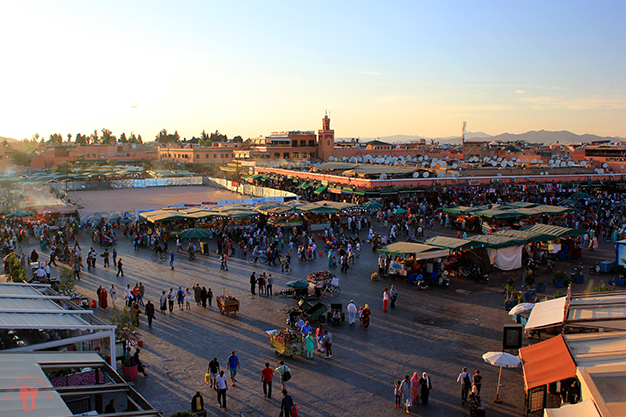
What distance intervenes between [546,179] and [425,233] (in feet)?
80.2

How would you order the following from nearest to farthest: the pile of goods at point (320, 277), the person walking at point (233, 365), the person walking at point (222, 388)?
the person walking at point (222, 388) < the person walking at point (233, 365) < the pile of goods at point (320, 277)

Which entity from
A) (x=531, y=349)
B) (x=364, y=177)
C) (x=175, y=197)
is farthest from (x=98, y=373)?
(x=175, y=197)

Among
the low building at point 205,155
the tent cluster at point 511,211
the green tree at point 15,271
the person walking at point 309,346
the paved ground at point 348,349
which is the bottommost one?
the paved ground at point 348,349

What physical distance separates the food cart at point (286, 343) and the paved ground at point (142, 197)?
1217 inches

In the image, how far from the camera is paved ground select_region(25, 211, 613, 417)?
9.17 metres

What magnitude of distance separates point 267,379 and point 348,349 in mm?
2971

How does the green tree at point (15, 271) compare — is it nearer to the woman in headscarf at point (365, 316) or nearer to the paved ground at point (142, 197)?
the woman in headscarf at point (365, 316)

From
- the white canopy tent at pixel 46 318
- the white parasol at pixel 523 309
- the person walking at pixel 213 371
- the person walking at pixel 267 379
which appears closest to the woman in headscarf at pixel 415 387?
the person walking at pixel 267 379

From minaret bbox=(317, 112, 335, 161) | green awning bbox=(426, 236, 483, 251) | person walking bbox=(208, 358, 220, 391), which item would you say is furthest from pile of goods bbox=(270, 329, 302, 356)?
minaret bbox=(317, 112, 335, 161)

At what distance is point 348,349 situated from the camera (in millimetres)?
11664

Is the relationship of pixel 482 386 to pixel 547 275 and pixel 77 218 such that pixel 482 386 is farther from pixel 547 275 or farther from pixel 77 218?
pixel 77 218

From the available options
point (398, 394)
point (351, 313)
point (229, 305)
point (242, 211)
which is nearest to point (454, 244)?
point (351, 313)

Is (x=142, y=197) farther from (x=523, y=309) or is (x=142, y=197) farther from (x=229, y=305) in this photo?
(x=523, y=309)

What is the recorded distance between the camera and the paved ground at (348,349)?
917 centimetres
